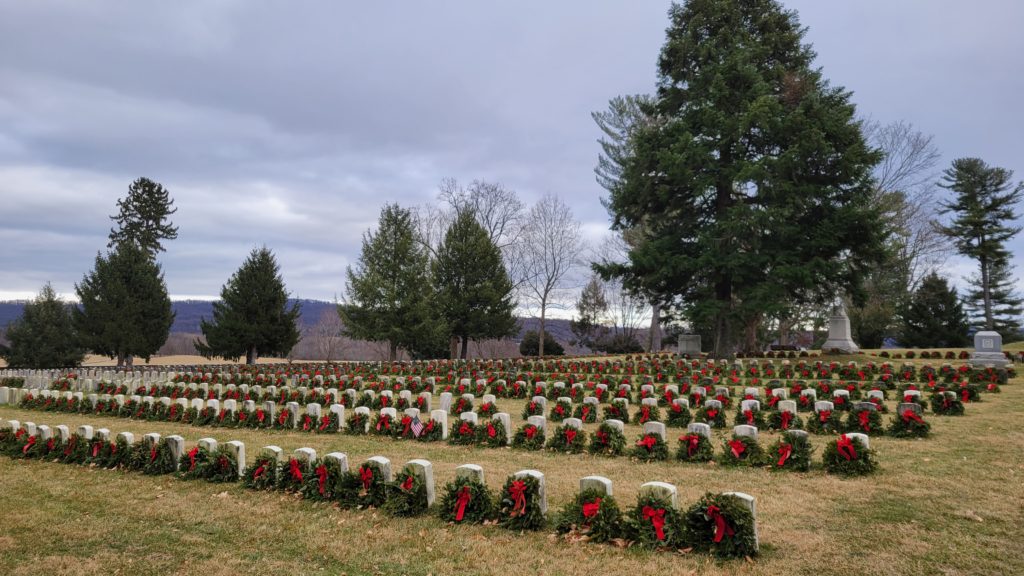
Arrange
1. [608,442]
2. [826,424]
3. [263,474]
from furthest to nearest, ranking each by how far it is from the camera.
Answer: [826,424], [608,442], [263,474]

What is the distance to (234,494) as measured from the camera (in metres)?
6.82

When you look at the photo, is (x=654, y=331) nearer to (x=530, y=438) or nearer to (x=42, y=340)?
(x=530, y=438)

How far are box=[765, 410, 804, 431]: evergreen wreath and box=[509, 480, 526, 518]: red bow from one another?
6.04 meters

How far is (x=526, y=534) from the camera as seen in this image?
208 inches

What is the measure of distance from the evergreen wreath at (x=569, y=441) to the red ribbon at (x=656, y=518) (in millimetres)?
3699

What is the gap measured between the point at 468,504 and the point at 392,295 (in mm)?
25216

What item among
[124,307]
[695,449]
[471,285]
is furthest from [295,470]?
[124,307]

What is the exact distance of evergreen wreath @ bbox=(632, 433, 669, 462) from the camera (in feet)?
26.2

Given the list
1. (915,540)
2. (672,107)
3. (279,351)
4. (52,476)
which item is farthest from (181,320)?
(915,540)

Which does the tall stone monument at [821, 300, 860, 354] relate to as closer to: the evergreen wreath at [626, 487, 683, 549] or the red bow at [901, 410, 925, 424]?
the red bow at [901, 410, 925, 424]

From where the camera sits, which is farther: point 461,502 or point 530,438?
point 530,438

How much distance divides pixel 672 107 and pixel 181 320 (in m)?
97.0

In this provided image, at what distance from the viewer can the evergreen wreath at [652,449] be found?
26.2ft

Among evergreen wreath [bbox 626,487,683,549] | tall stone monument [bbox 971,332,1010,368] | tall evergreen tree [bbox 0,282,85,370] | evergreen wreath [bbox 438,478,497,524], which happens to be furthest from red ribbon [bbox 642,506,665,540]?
tall evergreen tree [bbox 0,282,85,370]
